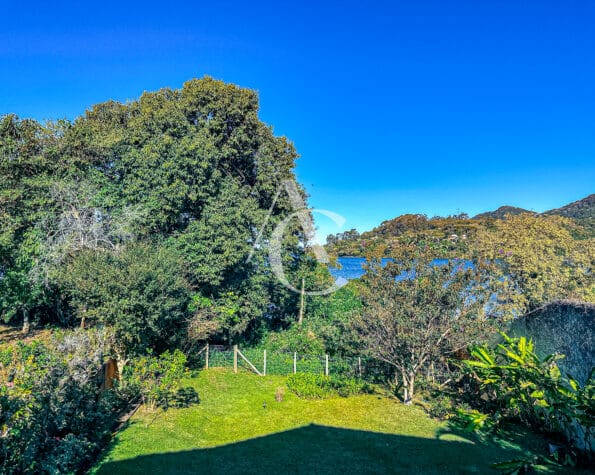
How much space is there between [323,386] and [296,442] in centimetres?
340

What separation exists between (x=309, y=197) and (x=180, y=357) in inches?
446

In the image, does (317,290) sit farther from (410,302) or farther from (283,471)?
(283,471)

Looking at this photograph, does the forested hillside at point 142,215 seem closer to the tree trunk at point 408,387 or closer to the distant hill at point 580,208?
the tree trunk at point 408,387

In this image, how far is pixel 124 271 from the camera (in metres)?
9.90

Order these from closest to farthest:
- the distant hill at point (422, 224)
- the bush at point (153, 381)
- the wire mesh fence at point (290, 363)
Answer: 1. the bush at point (153, 381)
2. the wire mesh fence at point (290, 363)
3. the distant hill at point (422, 224)

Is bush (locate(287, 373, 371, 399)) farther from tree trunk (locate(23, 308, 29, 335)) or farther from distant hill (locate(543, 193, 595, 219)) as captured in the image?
distant hill (locate(543, 193, 595, 219))

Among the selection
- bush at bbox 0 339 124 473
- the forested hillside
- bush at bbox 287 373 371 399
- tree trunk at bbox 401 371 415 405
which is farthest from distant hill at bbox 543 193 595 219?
bush at bbox 0 339 124 473

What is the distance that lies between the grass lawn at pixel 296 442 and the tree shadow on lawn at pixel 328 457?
0.06 feet

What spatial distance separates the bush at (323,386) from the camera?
10.4 m

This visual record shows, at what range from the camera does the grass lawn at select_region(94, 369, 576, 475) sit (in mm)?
6426

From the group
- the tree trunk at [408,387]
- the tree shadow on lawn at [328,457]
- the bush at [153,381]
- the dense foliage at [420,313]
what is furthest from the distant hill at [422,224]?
the tree shadow on lawn at [328,457]

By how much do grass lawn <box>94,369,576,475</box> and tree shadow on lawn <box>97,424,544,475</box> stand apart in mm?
17

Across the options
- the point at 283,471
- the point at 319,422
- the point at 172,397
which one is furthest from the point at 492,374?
the point at 172,397

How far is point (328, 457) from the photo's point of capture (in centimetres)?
689
